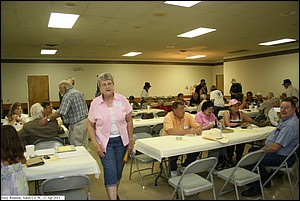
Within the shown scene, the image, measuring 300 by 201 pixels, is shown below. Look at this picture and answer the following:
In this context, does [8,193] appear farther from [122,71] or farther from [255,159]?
[122,71]

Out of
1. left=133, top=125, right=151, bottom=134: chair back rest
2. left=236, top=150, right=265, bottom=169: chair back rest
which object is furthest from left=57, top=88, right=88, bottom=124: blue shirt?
left=236, top=150, right=265, bottom=169: chair back rest

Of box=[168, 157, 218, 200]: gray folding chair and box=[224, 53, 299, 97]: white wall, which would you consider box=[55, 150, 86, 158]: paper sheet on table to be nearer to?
box=[168, 157, 218, 200]: gray folding chair

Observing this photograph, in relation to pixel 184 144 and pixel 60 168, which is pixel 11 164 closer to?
pixel 60 168

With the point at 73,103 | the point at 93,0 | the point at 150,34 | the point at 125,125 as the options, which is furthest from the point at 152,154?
the point at 150,34

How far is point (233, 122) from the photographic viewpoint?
165 inches

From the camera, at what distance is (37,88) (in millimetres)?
10992

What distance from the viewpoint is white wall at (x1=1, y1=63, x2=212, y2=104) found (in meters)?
10.4

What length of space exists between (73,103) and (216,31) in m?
3.51

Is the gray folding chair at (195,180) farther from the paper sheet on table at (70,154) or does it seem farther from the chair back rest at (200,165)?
the paper sheet on table at (70,154)

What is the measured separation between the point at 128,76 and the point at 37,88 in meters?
4.00

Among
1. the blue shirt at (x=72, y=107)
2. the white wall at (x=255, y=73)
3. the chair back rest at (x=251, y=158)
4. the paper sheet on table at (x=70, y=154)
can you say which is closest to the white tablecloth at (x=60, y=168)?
the paper sheet on table at (x=70, y=154)

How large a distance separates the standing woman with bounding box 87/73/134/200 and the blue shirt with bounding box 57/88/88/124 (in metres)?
1.62

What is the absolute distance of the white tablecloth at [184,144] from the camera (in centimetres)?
282

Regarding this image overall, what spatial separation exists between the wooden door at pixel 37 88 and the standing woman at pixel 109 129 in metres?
8.80
